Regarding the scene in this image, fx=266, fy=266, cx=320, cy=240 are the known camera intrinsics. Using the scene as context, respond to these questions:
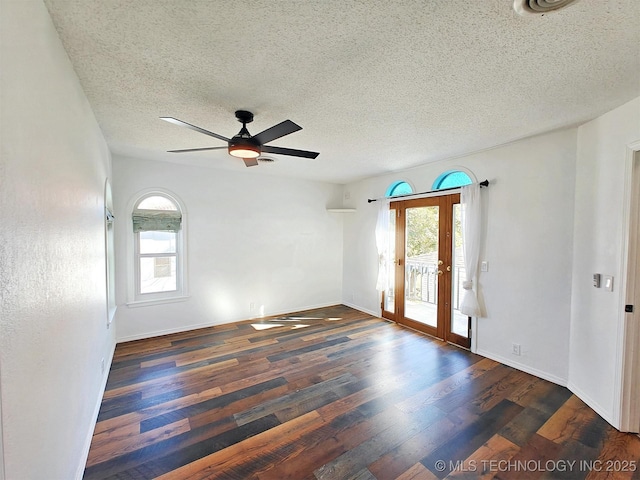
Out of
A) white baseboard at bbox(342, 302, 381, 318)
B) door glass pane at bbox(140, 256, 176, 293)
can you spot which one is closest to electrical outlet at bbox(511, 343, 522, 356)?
white baseboard at bbox(342, 302, 381, 318)

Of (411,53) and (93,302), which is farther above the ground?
(411,53)

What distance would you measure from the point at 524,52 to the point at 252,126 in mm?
2168

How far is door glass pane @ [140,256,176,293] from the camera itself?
3.93 m

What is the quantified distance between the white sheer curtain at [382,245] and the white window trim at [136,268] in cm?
317

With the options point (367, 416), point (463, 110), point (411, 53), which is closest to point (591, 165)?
point (463, 110)

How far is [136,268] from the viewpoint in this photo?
3.84 meters

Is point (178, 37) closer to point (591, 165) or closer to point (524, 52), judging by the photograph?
point (524, 52)

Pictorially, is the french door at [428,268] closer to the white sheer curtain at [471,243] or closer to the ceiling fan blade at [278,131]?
the white sheer curtain at [471,243]

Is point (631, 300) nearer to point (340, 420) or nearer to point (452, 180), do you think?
point (452, 180)

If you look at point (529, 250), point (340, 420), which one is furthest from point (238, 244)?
point (529, 250)

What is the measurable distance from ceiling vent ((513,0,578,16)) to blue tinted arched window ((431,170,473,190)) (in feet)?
8.08

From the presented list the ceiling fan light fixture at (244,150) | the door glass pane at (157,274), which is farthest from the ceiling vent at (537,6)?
the door glass pane at (157,274)

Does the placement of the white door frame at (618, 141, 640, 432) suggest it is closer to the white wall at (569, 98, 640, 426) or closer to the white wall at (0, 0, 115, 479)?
the white wall at (569, 98, 640, 426)

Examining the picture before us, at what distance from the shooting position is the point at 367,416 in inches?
88.1
